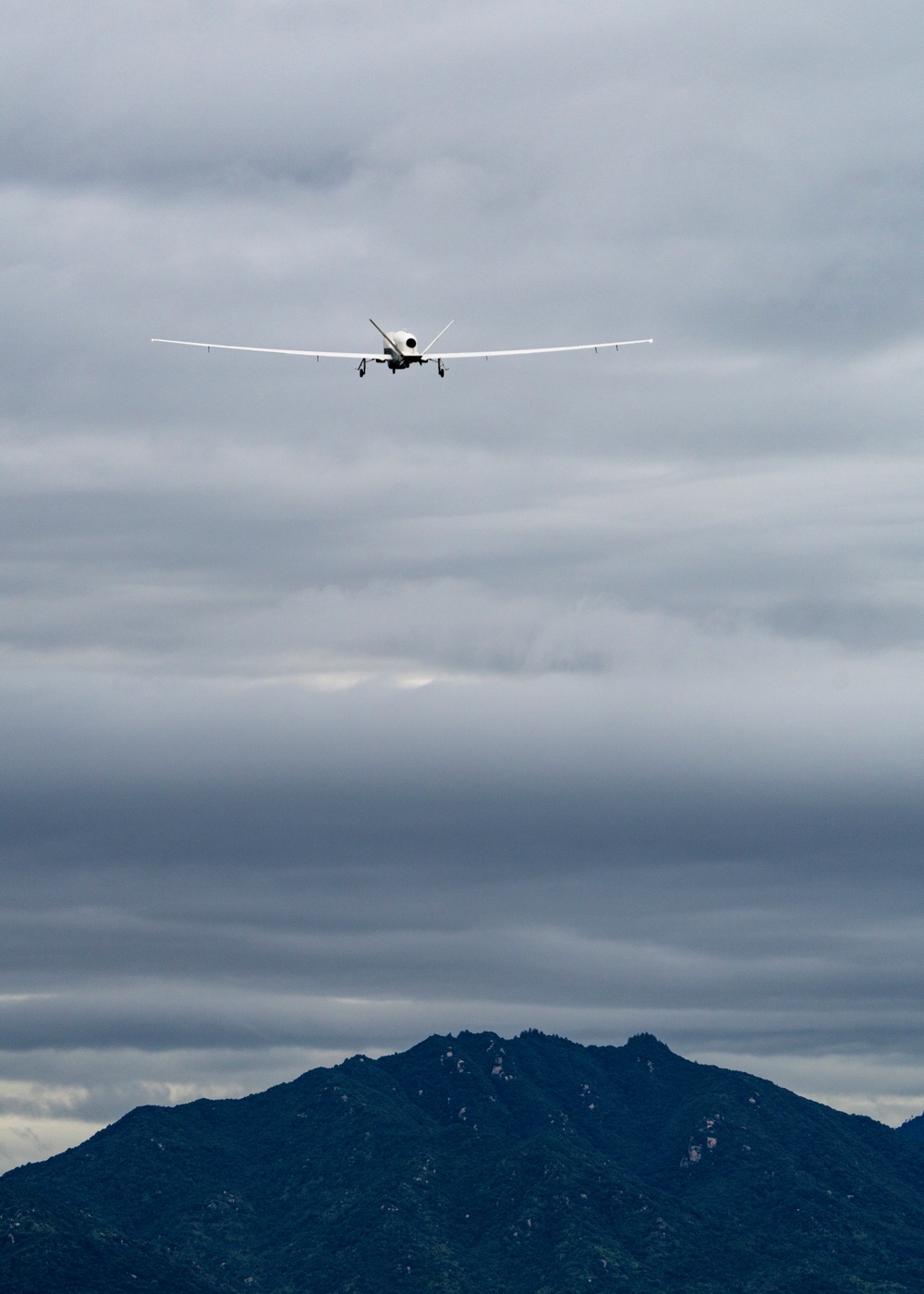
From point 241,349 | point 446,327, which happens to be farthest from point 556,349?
point 241,349

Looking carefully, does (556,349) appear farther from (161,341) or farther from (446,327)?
(161,341)

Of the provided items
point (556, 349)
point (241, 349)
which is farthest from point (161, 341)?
point (556, 349)

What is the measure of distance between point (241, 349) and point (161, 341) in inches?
638

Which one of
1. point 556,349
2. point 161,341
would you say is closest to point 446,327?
point 556,349

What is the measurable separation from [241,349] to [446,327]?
73.2ft

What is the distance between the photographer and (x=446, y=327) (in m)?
198

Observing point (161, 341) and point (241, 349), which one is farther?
point (161, 341)

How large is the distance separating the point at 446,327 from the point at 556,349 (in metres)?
11.2

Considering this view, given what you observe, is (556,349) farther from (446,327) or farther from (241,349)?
(241,349)

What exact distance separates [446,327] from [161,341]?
2766 cm

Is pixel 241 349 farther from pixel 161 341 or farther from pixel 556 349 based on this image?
pixel 556 349

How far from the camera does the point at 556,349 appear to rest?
194 meters

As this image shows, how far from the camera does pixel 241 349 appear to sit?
186 m

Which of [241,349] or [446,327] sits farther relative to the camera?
[446,327]
